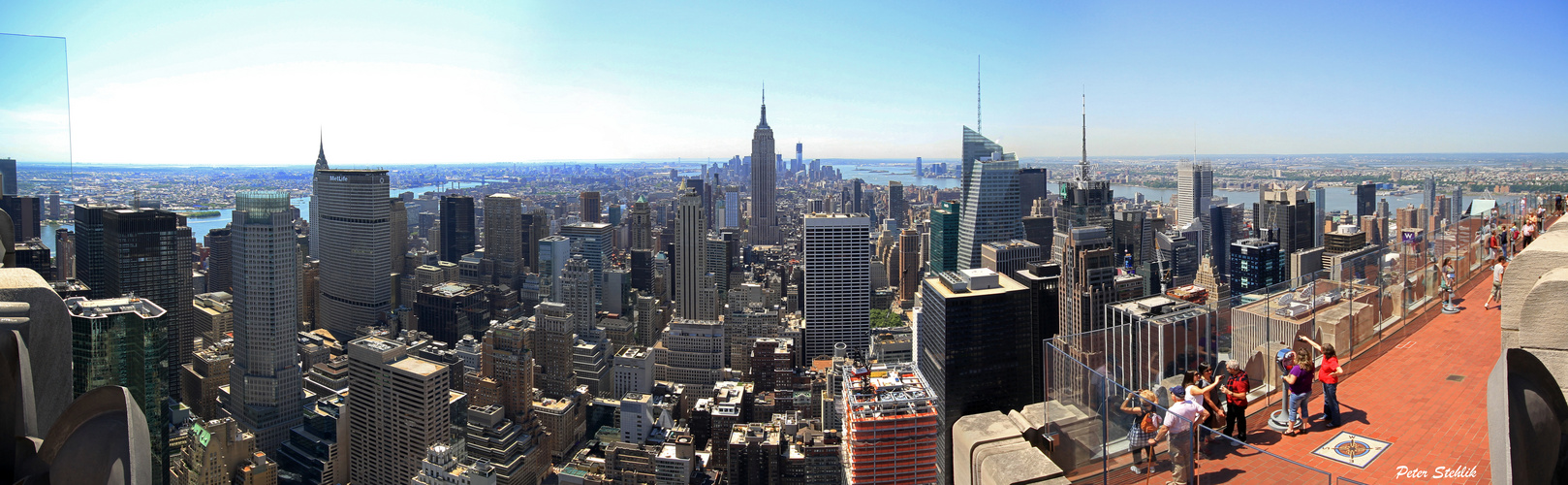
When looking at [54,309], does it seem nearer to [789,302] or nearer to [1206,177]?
[789,302]

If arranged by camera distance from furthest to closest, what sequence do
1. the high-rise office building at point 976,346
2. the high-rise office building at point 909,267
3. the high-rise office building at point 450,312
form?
the high-rise office building at point 909,267
the high-rise office building at point 450,312
the high-rise office building at point 976,346

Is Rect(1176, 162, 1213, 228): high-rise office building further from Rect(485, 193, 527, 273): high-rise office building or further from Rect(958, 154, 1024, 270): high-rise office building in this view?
Rect(485, 193, 527, 273): high-rise office building

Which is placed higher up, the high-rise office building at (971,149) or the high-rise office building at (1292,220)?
the high-rise office building at (971,149)

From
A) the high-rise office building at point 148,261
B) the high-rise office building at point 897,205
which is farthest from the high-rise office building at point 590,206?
the high-rise office building at point 148,261

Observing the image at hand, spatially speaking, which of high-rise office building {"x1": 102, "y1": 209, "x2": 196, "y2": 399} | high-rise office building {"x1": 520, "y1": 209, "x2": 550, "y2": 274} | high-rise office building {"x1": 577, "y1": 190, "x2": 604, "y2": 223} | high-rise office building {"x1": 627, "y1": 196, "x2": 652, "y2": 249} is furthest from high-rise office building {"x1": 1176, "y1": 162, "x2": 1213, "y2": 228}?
high-rise office building {"x1": 102, "y1": 209, "x2": 196, "y2": 399}

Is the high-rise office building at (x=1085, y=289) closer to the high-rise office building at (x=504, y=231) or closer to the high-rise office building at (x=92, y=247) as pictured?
the high-rise office building at (x=92, y=247)

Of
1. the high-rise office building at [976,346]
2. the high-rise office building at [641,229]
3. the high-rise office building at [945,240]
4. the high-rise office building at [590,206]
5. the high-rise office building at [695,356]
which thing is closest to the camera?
the high-rise office building at [976,346]
